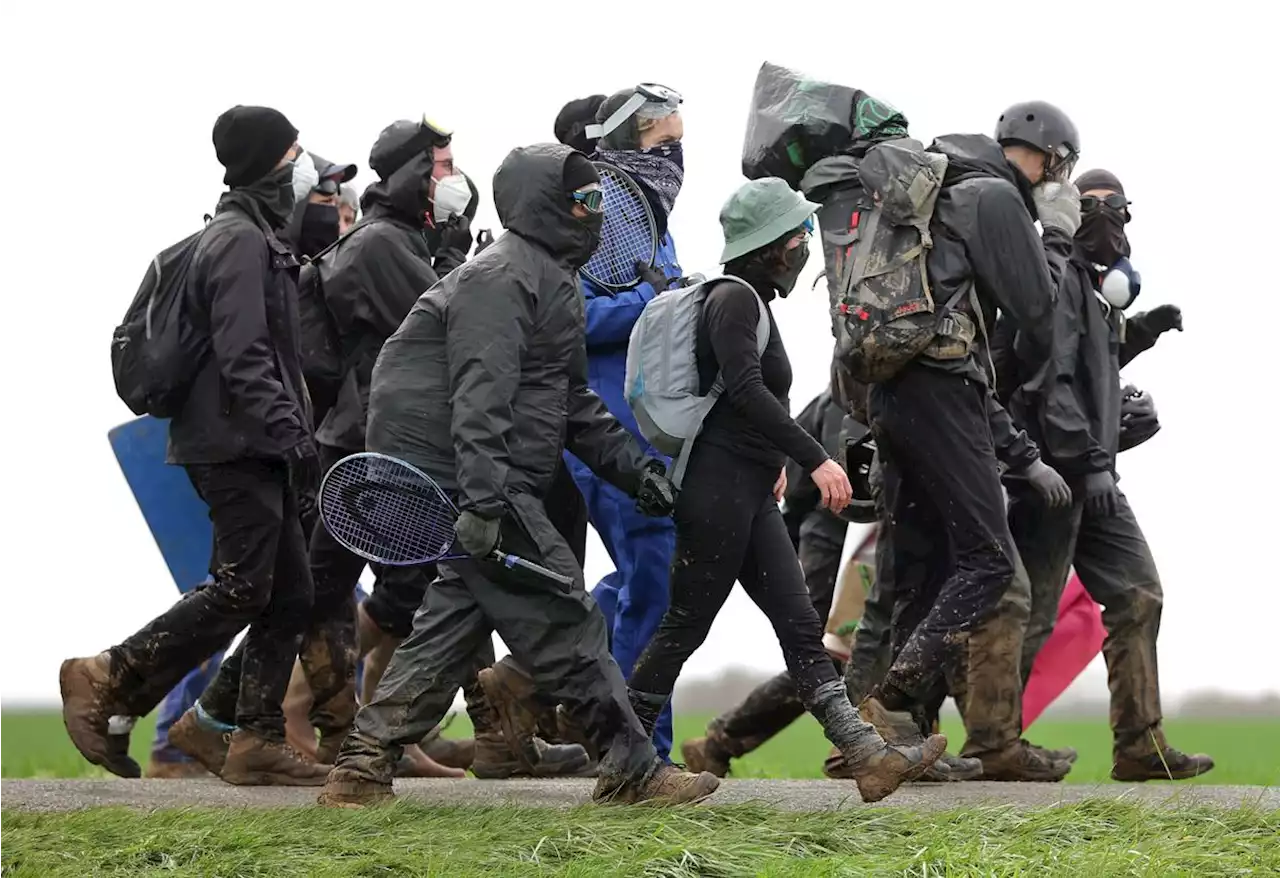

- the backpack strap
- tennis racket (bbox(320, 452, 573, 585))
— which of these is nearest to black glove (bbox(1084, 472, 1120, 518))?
the backpack strap

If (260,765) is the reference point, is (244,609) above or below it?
above

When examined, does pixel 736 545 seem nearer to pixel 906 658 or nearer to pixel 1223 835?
pixel 906 658

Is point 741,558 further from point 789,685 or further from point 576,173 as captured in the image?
point 789,685

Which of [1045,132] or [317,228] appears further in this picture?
[317,228]

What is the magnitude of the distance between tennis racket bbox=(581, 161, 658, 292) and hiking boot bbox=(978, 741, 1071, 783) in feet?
7.98

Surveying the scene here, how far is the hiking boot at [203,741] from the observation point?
332 inches

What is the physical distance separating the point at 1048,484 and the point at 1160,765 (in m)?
1.71

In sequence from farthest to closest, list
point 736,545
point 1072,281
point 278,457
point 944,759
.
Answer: point 1072,281 < point 944,759 < point 278,457 < point 736,545

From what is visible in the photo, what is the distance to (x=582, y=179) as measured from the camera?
705cm

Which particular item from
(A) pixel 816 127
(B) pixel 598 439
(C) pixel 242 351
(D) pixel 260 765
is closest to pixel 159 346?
(C) pixel 242 351

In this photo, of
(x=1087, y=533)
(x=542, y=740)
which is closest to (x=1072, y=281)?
(x=1087, y=533)

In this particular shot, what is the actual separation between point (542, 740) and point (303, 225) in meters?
2.59

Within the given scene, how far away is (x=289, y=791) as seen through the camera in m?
7.80

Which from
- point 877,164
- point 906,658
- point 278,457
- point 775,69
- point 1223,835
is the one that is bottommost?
point 1223,835
